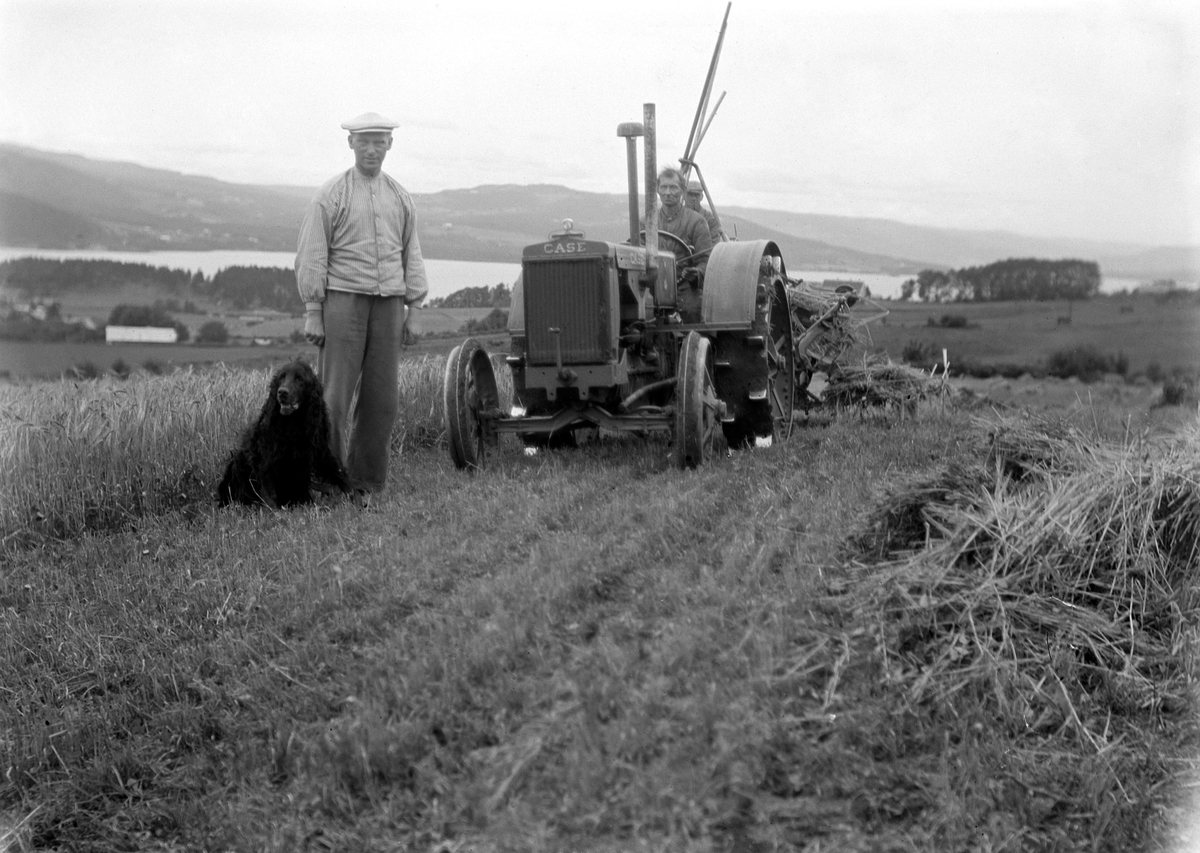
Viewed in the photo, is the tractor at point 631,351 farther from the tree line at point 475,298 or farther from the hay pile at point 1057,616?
the tree line at point 475,298

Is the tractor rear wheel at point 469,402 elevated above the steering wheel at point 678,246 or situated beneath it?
situated beneath

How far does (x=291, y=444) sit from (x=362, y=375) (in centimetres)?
91

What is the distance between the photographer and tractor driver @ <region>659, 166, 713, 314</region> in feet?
32.3

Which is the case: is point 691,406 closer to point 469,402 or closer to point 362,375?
point 469,402

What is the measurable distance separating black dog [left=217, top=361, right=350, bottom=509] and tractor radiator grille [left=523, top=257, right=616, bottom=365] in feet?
5.33

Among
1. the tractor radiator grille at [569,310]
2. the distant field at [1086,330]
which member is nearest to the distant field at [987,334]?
the distant field at [1086,330]

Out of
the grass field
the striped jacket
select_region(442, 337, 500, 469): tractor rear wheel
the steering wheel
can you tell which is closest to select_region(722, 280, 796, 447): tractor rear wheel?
the steering wheel

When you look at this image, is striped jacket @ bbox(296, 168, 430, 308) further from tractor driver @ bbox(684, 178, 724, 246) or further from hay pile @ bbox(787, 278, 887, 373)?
hay pile @ bbox(787, 278, 887, 373)

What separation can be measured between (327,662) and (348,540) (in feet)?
5.48

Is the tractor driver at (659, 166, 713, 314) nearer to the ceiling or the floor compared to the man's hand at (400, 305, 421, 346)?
nearer to the ceiling

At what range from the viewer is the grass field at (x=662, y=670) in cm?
342

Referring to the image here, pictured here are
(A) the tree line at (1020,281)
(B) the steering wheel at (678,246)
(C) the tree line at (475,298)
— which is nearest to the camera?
(A) the tree line at (1020,281)

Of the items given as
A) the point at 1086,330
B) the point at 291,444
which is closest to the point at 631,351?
the point at 291,444

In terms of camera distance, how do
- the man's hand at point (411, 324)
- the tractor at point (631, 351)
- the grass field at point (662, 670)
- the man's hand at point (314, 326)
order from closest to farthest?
the grass field at point (662, 670), the man's hand at point (314, 326), the tractor at point (631, 351), the man's hand at point (411, 324)
